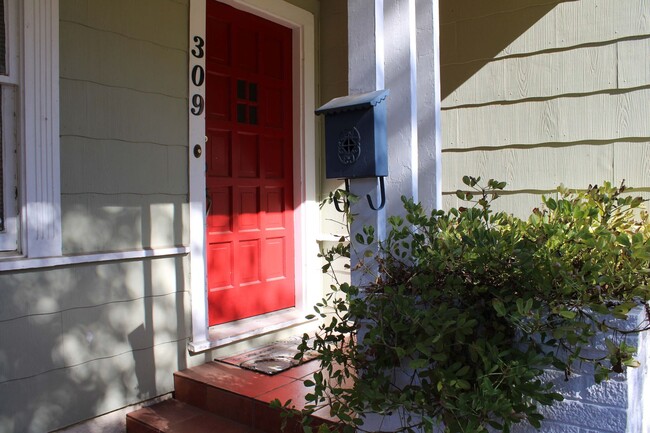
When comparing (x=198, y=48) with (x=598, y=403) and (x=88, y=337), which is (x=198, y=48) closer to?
(x=88, y=337)

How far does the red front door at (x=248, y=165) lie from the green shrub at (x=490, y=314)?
1800 millimetres

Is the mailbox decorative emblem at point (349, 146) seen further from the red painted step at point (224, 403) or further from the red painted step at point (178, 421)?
the red painted step at point (178, 421)

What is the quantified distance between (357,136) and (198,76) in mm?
1662

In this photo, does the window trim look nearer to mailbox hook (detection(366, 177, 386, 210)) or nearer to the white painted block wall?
mailbox hook (detection(366, 177, 386, 210))

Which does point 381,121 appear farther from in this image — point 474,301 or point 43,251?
point 43,251

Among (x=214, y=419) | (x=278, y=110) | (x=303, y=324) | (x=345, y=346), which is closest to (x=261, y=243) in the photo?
(x=303, y=324)

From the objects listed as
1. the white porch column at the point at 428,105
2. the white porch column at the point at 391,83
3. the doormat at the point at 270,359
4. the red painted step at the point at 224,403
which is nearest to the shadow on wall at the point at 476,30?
the white porch column at the point at 428,105

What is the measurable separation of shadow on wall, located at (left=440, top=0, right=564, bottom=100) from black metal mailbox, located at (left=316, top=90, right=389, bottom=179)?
62.1 inches

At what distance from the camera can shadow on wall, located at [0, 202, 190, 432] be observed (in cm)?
230

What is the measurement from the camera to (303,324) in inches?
146

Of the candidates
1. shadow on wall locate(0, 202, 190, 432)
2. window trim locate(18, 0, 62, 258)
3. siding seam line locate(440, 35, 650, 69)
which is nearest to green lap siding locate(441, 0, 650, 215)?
siding seam line locate(440, 35, 650, 69)

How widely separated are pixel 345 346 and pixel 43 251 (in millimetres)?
1556

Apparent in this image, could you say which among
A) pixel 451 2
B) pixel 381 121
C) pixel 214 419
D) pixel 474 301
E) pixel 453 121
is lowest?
pixel 214 419

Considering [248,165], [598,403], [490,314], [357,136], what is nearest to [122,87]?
[248,165]
